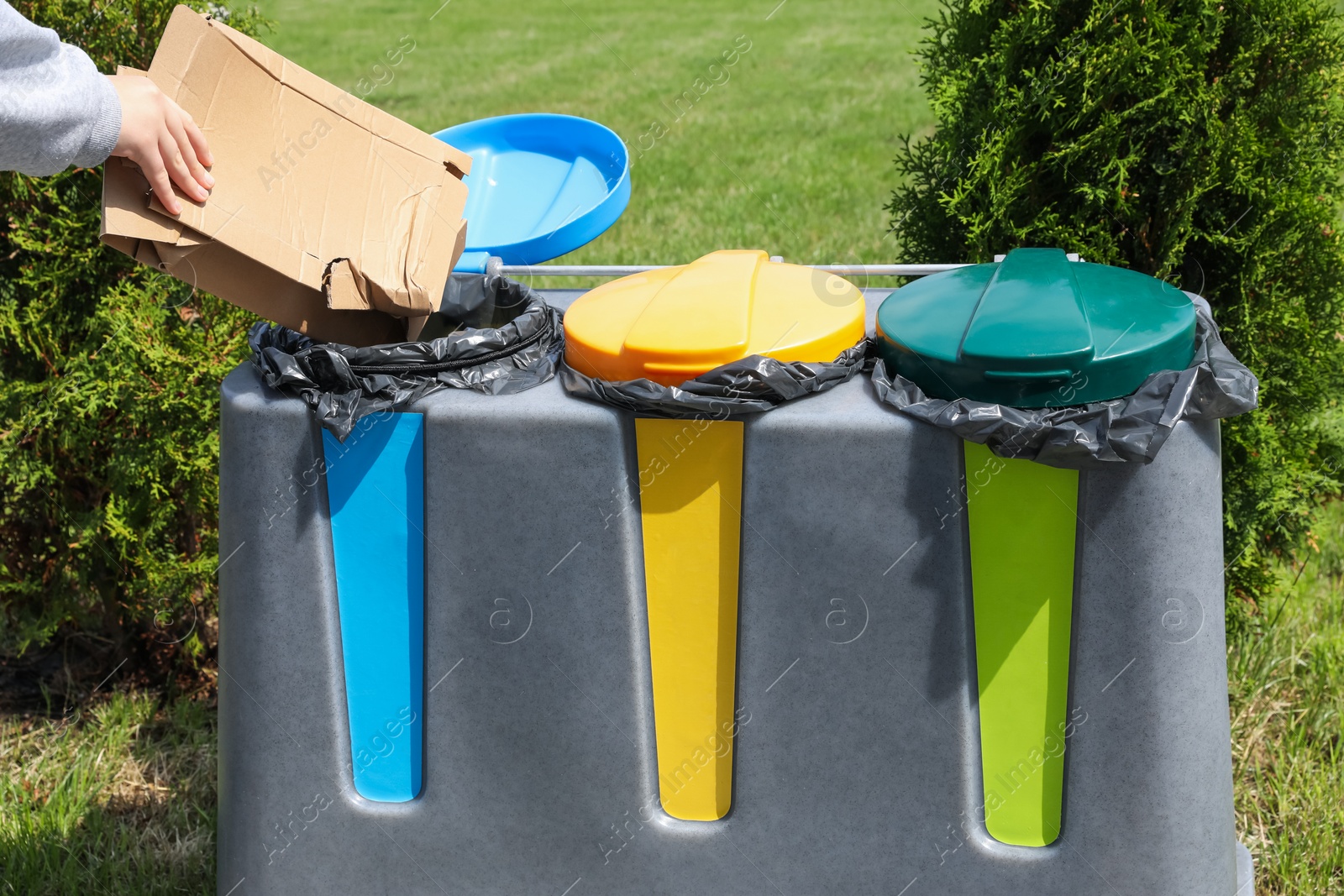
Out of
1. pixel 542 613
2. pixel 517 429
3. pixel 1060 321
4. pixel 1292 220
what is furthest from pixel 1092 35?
pixel 542 613

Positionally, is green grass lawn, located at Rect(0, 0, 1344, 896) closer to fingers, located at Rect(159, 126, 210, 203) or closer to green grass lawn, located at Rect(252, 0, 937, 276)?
green grass lawn, located at Rect(252, 0, 937, 276)

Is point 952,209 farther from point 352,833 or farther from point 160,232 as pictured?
point 352,833

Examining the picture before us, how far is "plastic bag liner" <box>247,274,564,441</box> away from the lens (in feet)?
6.02

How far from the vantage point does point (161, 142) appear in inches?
66.0

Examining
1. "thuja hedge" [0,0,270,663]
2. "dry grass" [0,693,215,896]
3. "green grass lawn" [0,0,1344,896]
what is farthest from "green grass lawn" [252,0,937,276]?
"dry grass" [0,693,215,896]

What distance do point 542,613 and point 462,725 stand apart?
0.28m

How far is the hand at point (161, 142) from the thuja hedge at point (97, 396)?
3.38 ft

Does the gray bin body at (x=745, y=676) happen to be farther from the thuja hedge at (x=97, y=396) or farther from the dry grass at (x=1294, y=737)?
the thuja hedge at (x=97, y=396)

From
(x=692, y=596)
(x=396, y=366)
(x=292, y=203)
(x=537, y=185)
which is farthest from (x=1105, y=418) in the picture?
(x=537, y=185)

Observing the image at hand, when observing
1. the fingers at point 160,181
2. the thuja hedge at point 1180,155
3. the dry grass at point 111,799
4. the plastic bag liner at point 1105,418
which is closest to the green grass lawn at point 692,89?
the thuja hedge at point 1180,155

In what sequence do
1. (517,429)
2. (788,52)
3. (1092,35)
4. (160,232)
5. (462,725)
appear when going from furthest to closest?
1. (788,52)
2. (1092,35)
3. (462,725)
4. (517,429)
5. (160,232)

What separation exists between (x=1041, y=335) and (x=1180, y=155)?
0.99 meters

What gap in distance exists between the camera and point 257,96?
1911 millimetres

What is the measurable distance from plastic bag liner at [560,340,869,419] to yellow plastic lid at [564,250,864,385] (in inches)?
1.2
